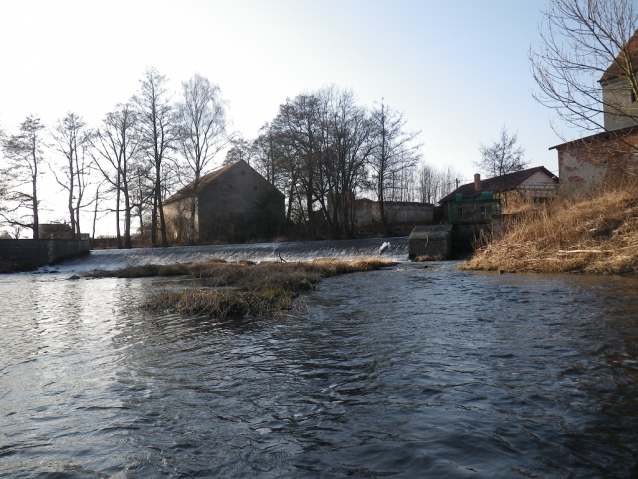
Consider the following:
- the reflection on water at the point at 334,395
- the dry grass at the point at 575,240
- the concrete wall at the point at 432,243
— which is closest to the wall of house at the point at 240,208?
the concrete wall at the point at 432,243

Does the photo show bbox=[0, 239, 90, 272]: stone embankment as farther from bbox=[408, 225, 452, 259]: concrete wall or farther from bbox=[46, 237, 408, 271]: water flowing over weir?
bbox=[408, 225, 452, 259]: concrete wall

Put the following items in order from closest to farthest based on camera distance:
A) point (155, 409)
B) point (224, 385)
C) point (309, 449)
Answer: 1. point (309, 449)
2. point (155, 409)
3. point (224, 385)

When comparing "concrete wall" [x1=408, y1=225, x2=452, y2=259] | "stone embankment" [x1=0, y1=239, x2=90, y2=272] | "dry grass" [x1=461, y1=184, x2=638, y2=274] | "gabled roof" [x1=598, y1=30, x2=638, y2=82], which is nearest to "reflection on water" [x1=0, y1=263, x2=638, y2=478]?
"dry grass" [x1=461, y1=184, x2=638, y2=274]

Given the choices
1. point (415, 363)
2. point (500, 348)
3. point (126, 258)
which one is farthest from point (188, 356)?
point (126, 258)

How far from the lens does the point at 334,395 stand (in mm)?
4137

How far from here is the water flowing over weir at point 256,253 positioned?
23734 millimetres

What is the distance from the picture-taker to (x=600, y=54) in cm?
1052

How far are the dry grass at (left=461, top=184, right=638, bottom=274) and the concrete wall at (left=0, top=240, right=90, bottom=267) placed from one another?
92.7 ft

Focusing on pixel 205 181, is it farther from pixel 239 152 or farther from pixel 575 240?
pixel 575 240

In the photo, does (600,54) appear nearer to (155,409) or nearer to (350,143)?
(155,409)

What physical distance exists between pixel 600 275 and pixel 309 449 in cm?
1154

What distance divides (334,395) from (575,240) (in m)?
12.8

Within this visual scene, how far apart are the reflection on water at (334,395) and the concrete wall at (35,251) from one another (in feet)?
88.7

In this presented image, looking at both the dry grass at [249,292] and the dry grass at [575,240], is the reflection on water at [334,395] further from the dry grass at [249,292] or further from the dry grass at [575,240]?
the dry grass at [575,240]
